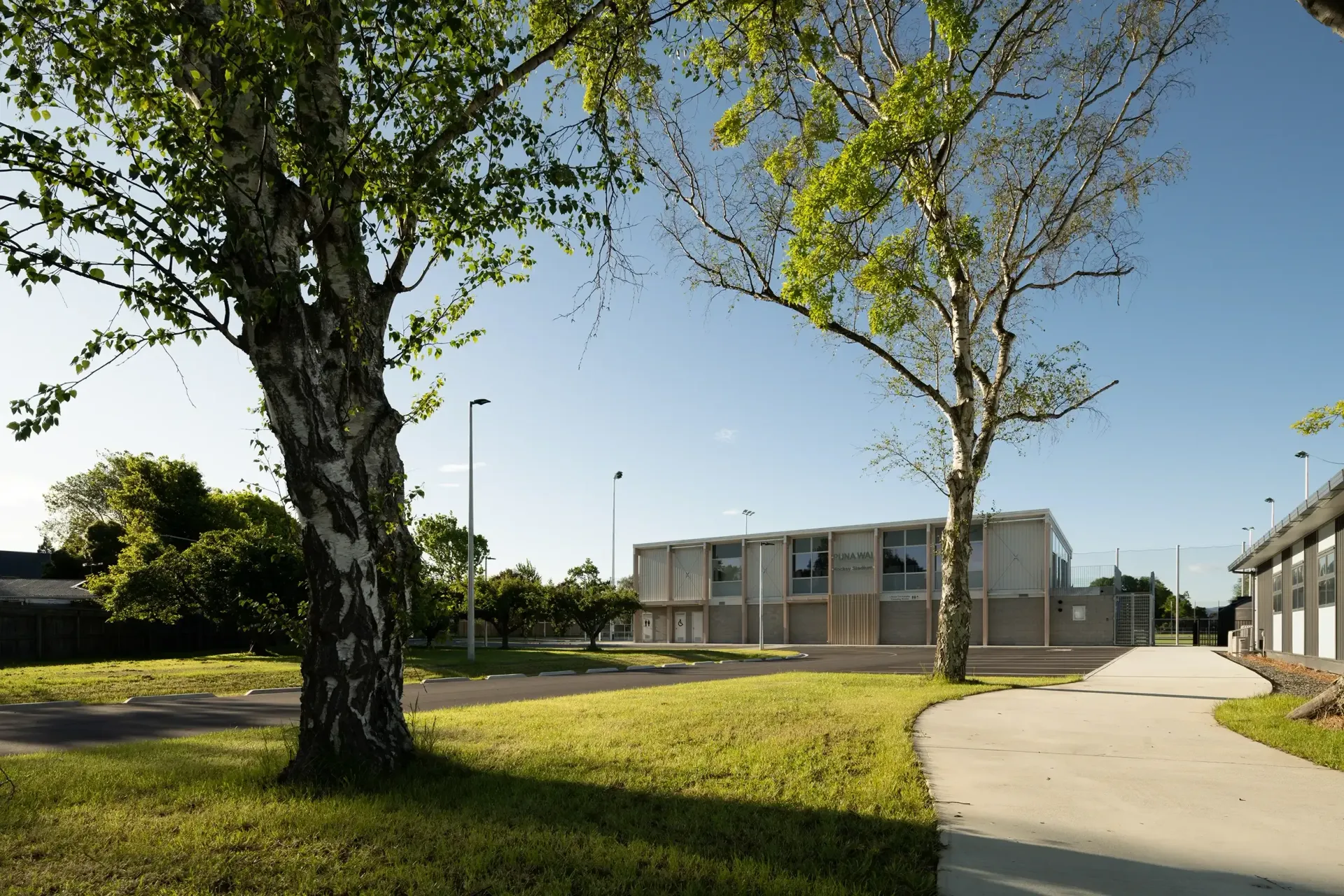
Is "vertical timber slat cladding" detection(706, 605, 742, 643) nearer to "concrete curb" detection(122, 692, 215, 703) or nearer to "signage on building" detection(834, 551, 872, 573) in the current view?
"signage on building" detection(834, 551, 872, 573)

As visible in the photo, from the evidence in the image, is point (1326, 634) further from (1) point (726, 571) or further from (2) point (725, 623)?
(2) point (725, 623)

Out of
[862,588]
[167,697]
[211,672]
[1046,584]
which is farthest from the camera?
[862,588]

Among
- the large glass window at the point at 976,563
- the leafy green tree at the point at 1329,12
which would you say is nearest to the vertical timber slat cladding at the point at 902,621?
the large glass window at the point at 976,563

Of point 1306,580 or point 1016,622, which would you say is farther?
point 1016,622

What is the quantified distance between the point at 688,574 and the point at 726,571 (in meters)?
2.84

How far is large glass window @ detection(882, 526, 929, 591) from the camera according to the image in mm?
48312

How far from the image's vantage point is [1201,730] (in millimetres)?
10477

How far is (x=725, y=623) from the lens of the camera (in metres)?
55.8

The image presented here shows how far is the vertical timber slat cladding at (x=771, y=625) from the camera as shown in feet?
176

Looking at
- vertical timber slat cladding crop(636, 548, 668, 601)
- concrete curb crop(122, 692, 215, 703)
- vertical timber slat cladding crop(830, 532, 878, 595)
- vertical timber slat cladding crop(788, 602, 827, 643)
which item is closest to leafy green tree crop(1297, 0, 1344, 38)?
concrete curb crop(122, 692, 215, 703)

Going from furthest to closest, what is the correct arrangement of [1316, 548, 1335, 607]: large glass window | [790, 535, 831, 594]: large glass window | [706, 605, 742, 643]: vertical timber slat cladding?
[706, 605, 742, 643]: vertical timber slat cladding
[790, 535, 831, 594]: large glass window
[1316, 548, 1335, 607]: large glass window

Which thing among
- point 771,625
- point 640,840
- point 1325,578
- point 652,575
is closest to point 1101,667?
point 1325,578

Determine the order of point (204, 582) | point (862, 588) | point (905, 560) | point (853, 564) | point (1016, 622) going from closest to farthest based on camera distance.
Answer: point (204, 582) < point (1016, 622) < point (905, 560) < point (862, 588) < point (853, 564)

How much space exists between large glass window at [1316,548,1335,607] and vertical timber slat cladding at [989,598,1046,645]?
2309cm
